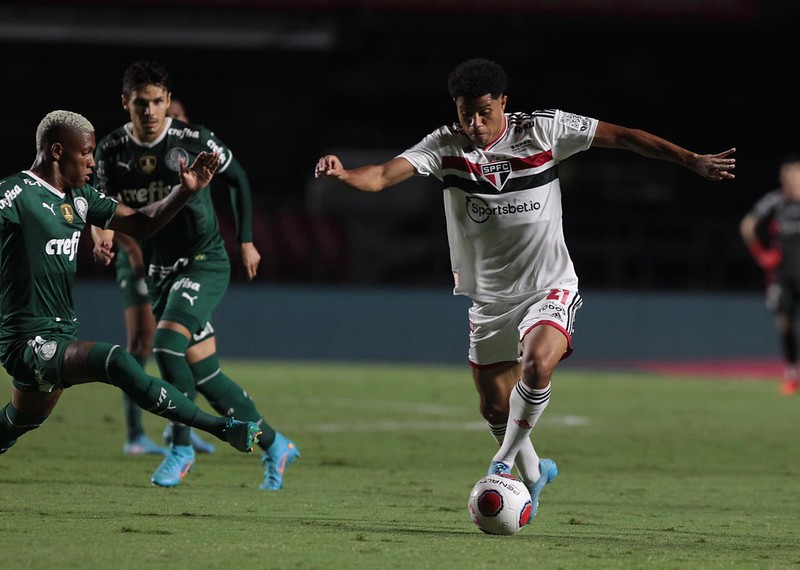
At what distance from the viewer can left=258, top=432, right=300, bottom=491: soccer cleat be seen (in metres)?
7.48

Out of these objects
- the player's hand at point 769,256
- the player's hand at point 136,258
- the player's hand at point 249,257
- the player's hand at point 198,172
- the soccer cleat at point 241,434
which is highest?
the player's hand at point 198,172

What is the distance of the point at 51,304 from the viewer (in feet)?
20.8

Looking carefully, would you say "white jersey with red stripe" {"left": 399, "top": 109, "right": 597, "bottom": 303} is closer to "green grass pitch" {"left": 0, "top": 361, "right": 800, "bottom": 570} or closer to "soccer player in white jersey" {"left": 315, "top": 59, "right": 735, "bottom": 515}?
"soccer player in white jersey" {"left": 315, "top": 59, "right": 735, "bottom": 515}

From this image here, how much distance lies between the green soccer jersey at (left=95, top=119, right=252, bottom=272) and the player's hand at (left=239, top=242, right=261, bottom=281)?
0.25 ft

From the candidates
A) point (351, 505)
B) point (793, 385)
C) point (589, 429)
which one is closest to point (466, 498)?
point (351, 505)

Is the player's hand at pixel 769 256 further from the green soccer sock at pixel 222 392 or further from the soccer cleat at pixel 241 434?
the soccer cleat at pixel 241 434

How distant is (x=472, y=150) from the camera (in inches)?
265

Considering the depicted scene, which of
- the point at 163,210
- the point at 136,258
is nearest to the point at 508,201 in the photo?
the point at 163,210

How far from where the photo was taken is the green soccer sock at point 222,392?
7840 millimetres

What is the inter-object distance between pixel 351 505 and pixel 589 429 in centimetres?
503

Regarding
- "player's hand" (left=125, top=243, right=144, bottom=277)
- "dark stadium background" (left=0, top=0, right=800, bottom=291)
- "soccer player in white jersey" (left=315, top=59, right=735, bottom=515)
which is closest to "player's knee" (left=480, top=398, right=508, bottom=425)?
"soccer player in white jersey" (left=315, top=59, right=735, bottom=515)

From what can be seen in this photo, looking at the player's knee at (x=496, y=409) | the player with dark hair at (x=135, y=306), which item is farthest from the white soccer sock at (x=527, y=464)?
the player with dark hair at (x=135, y=306)

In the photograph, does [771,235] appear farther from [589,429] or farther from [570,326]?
[570,326]

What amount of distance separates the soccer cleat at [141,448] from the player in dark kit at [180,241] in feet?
3.50
